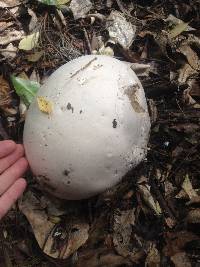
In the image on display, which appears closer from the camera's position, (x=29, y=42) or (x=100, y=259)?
(x=100, y=259)

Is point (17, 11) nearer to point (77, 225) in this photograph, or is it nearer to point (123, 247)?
point (77, 225)

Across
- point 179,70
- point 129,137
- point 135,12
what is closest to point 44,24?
point 135,12

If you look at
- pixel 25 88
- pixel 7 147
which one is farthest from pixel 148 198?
pixel 25 88

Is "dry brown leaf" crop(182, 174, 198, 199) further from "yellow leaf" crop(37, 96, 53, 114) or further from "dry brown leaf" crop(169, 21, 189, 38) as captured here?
"dry brown leaf" crop(169, 21, 189, 38)

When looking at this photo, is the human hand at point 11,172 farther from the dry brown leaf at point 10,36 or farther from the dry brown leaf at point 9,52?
the dry brown leaf at point 10,36

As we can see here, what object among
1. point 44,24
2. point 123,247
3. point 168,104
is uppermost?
point 44,24

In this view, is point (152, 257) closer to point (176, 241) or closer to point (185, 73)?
point (176, 241)
